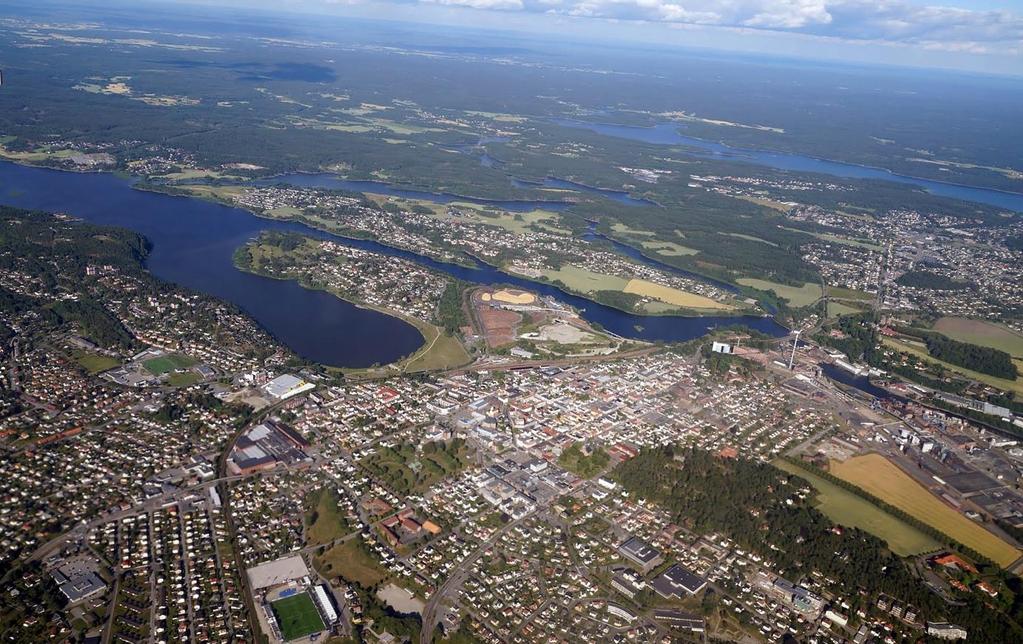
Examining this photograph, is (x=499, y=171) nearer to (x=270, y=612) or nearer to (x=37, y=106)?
(x=37, y=106)

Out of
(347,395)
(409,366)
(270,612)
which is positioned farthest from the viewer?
(409,366)

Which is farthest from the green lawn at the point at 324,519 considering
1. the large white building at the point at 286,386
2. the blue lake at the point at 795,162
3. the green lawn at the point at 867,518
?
the blue lake at the point at 795,162

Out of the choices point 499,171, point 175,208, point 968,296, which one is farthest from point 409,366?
point 499,171

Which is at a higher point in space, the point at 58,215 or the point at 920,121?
the point at 920,121

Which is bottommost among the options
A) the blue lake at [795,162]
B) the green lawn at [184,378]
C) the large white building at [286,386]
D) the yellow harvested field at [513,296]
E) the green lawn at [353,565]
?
the green lawn at [353,565]

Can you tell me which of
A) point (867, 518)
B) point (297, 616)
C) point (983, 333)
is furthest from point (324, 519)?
point (983, 333)

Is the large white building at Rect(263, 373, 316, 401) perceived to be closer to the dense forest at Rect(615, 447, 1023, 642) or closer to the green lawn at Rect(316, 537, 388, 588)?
the green lawn at Rect(316, 537, 388, 588)

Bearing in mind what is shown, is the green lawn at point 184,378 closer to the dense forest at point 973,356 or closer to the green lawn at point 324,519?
the green lawn at point 324,519
